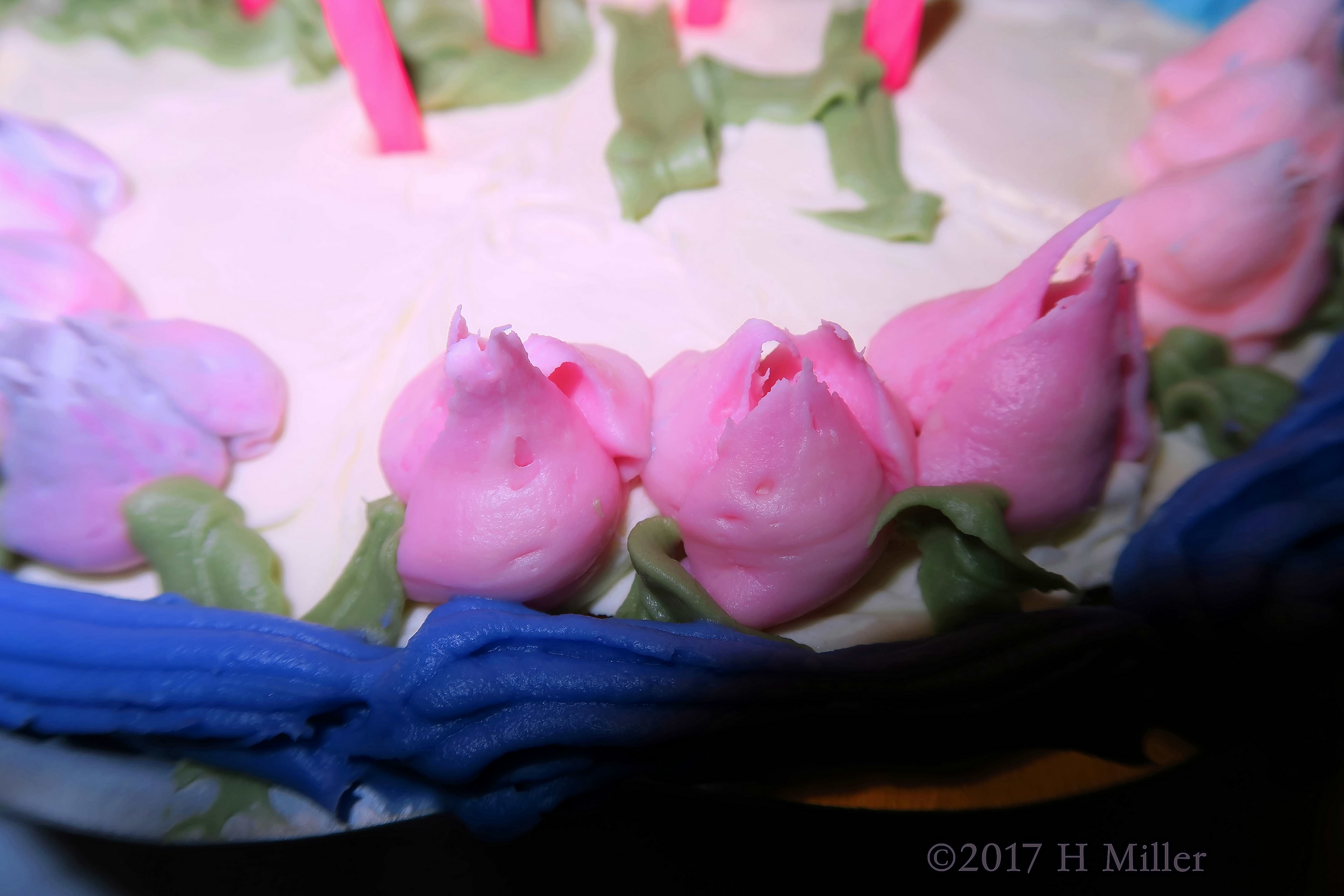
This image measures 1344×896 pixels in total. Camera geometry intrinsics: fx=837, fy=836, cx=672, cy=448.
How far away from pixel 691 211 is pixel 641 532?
0.50 meters

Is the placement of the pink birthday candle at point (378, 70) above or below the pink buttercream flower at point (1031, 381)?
above

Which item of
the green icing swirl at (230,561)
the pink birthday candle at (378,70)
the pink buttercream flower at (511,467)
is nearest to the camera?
the pink buttercream flower at (511,467)

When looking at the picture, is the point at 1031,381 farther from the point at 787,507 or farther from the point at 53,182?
the point at 53,182

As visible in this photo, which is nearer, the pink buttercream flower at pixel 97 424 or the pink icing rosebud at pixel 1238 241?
the pink buttercream flower at pixel 97 424

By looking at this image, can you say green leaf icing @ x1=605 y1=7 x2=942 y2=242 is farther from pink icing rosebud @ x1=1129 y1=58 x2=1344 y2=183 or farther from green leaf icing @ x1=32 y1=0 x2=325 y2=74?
green leaf icing @ x1=32 y1=0 x2=325 y2=74

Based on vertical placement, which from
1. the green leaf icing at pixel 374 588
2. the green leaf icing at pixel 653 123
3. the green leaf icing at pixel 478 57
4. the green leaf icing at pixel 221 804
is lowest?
the green leaf icing at pixel 221 804

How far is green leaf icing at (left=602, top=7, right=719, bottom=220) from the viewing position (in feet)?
3.70

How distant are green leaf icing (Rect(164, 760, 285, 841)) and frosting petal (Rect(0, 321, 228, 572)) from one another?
0.24 m

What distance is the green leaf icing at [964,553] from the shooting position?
0.80 m

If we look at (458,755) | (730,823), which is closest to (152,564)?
(458,755)

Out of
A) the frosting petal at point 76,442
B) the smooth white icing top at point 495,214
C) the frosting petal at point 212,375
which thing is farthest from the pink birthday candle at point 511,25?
the frosting petal at point 76,442

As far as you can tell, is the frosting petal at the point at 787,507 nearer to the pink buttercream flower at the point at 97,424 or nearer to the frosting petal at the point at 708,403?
the frosting petal at the point at 708,403

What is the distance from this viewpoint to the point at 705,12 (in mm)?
1361

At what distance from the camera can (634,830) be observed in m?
0.89
